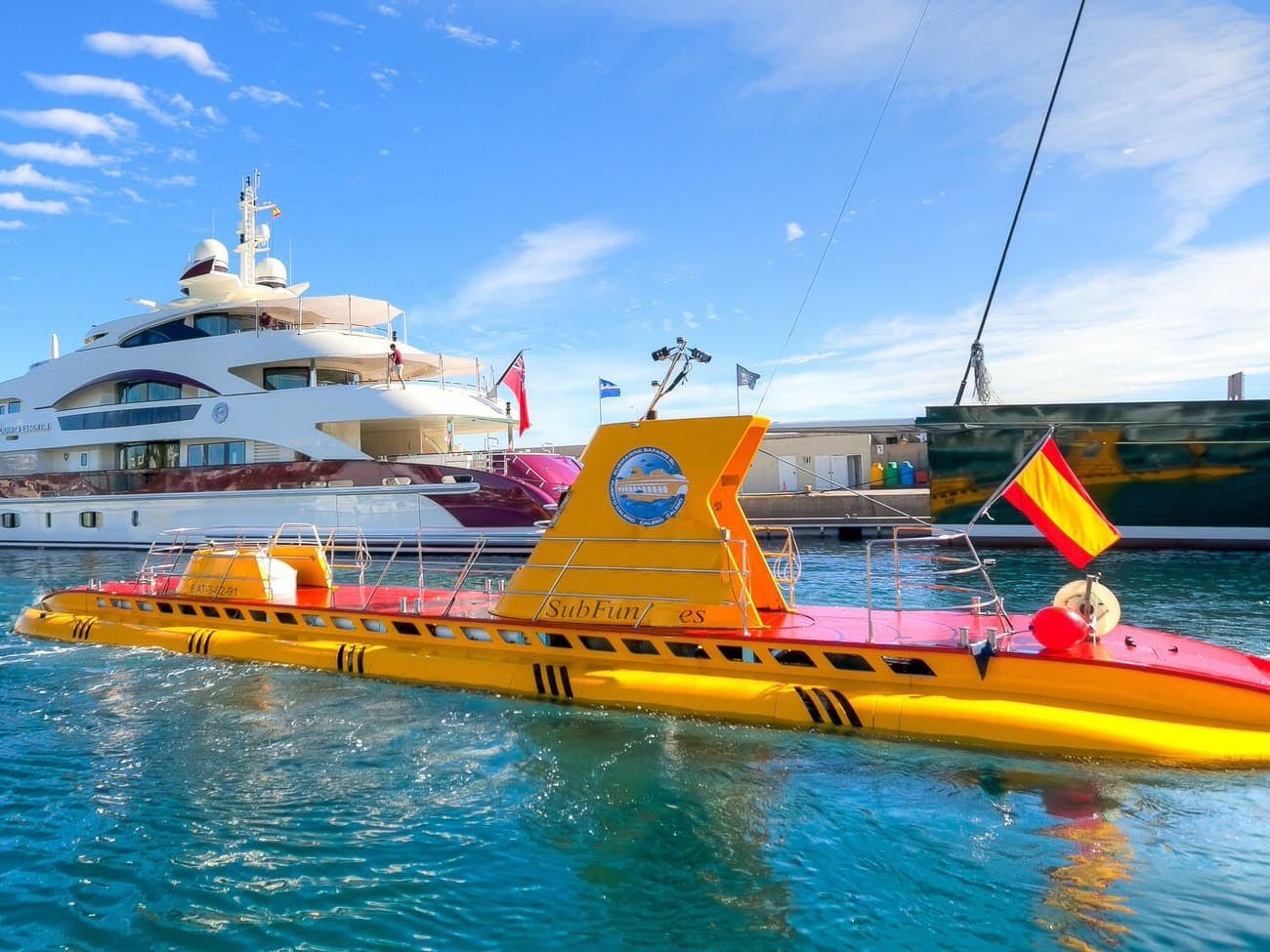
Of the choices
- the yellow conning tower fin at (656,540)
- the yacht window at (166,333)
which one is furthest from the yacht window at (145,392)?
the yellow conning tower fin at (656,540)

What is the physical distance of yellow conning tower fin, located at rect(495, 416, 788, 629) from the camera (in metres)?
9.64

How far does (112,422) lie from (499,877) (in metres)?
30.9

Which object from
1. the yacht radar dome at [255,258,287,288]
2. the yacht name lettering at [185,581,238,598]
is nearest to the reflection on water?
the yacht name lettering at [185,581,238,598]

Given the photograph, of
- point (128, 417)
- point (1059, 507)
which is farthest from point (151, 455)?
point (1059, 507)

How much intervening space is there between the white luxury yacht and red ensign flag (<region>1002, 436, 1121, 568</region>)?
17.8 m

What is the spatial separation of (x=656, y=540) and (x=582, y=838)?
399 cm

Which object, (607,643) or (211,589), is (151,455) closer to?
(211,589)

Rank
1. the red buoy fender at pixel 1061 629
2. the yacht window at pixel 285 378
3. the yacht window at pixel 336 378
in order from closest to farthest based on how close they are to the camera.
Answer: the red buoy fender at pixel 1061 629 < the yacht window at pixel 285 378 < the yacht window at pixel 336 378

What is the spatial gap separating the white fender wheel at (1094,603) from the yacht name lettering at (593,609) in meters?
4.54

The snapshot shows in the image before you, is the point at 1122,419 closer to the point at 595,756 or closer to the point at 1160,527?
the point at 1160,527

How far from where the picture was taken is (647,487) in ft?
32.8

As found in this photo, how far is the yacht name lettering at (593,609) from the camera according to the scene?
997 cm

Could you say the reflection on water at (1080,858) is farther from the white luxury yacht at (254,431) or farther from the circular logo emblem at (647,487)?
the white luxury yacht at (254,431)

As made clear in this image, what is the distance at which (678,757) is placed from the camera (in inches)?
315
